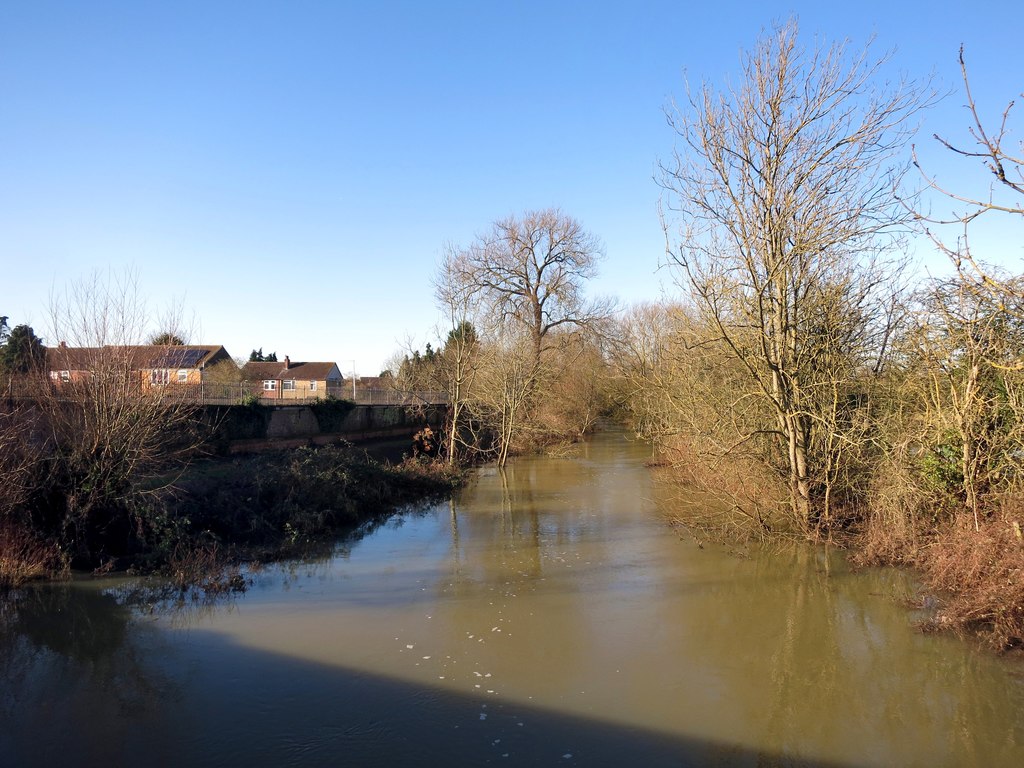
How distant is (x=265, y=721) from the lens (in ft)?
17.6

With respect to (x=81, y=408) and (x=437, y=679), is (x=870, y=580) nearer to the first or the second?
(x=437, y=679)

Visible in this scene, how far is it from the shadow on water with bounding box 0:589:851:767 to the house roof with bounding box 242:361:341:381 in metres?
50.3

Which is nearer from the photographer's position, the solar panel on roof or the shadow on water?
the shadow on water

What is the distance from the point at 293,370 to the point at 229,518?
48407 mm

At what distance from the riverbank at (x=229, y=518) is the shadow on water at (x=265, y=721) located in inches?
105

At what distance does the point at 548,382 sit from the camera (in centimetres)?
3064

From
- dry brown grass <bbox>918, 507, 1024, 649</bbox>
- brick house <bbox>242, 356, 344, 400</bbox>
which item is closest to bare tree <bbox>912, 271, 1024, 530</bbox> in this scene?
dry brown grass <bbox>918, 507, 1024, 649</bbox>

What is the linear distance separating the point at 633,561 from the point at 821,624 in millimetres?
3291

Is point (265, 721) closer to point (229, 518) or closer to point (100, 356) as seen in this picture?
point (100, 356)

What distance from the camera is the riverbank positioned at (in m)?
→ 9.36

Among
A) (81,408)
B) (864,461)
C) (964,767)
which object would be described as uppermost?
(81,408)

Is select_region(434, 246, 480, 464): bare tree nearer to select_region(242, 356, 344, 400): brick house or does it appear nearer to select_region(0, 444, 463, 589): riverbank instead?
select_region(0, 444, 463, 589): riverbank

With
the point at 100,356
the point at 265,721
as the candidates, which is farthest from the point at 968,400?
the point at 100,356

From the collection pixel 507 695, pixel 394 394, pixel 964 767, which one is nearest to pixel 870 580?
pixel 964 767
